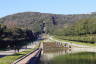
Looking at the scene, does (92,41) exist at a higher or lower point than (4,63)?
lower

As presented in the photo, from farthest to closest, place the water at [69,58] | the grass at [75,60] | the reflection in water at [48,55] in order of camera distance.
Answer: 1. the reflection in water at [48,55]
2. the water at [69,58]
3. the grass at [75,60]

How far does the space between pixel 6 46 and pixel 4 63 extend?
43.1 meters

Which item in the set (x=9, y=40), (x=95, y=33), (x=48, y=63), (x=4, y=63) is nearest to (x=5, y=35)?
(x=9, y=40)

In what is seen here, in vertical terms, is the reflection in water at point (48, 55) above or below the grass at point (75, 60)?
below

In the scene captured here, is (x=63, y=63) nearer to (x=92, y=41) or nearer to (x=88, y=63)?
(x=88, y=63)

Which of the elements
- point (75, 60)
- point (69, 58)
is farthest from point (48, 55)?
point (75, 60)

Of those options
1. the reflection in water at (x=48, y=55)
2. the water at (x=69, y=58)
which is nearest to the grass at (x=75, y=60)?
the water at (x=69, y=58)

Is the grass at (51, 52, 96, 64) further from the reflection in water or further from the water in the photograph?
the reflection in water

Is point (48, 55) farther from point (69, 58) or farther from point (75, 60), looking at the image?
point (75, 60)

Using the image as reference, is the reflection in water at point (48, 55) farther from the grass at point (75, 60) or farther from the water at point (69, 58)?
the grass at point (75, 60)

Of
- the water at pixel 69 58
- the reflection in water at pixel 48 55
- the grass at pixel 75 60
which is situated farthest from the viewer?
the reflection in water at pixel 48 55

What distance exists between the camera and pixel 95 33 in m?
130

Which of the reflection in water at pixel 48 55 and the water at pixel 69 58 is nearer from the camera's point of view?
the water at pixel 69 58

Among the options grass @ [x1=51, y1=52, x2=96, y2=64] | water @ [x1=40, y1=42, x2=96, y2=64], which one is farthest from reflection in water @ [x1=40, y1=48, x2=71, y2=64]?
grass @ [x1=51, y1=52, x2=96, y2=64]
